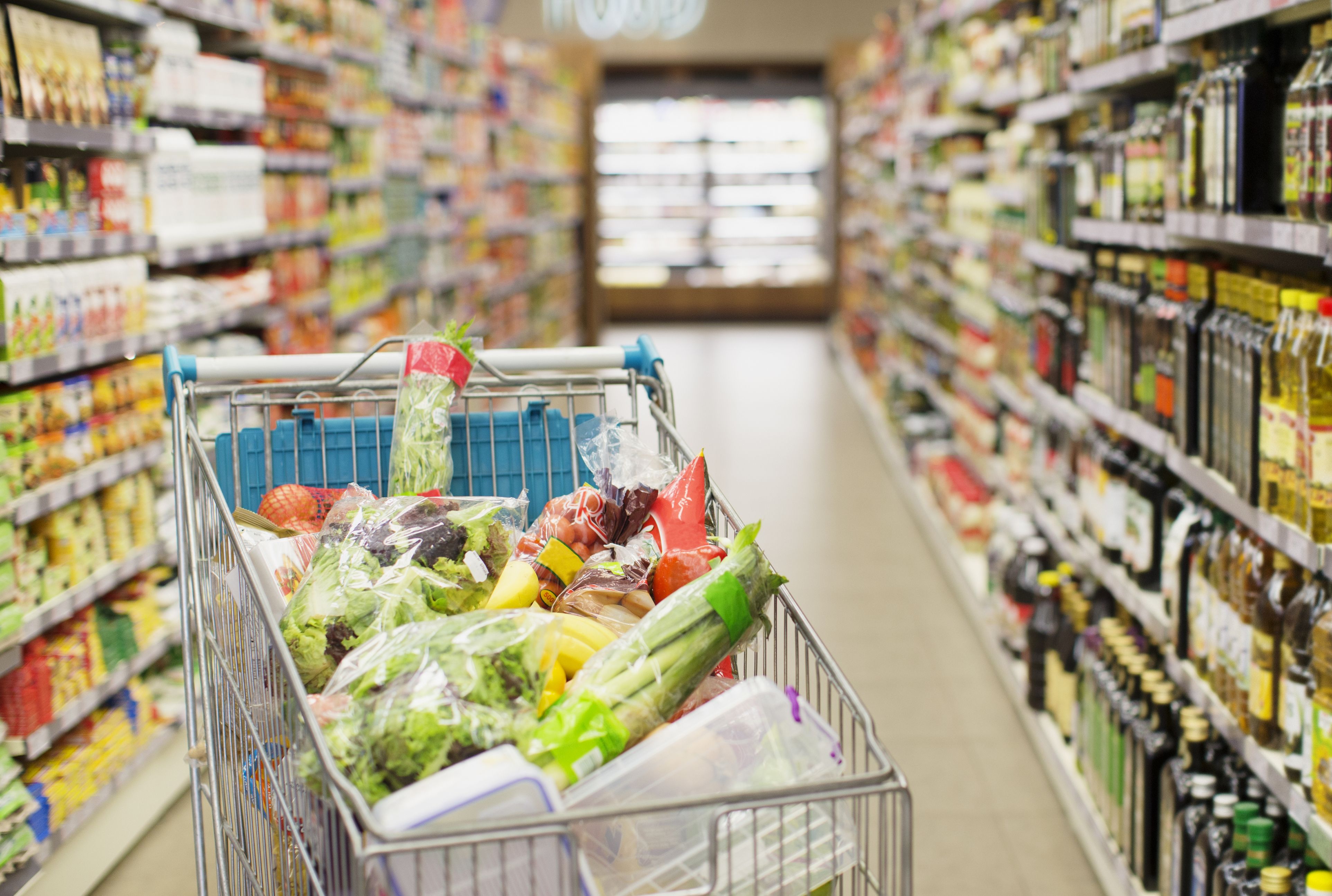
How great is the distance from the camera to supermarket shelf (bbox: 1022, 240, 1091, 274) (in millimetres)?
3771

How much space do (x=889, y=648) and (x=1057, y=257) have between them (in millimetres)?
1550

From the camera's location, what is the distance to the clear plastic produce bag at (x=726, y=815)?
1.26 m

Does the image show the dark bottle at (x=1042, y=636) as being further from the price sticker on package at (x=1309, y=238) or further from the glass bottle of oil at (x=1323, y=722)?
the price sticker on package at (x=1309, y=238)

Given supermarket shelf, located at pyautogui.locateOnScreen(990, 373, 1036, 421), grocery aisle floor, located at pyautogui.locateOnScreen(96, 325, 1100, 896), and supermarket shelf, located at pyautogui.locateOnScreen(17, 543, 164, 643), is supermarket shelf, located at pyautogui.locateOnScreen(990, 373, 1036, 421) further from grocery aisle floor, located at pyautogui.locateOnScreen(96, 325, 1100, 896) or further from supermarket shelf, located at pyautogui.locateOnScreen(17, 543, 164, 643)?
supermarket shelf, located at pyautogui.locateOnScreen(17, 543, 164, 643)

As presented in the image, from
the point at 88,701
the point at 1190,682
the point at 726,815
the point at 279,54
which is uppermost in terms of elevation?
the point at 279,54

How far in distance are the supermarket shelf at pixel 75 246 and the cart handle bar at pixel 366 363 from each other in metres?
1.08

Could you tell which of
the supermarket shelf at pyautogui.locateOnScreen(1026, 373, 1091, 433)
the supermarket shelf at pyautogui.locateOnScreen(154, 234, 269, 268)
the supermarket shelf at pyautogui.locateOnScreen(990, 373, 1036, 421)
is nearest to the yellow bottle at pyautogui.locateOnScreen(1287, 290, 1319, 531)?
the supermarket shelf at pyautogui.locateOnScreen(1026, 373, 1091, 433)

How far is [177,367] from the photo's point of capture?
77.3 inches

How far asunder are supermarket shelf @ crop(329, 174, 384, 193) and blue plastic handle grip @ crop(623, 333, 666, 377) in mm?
4050

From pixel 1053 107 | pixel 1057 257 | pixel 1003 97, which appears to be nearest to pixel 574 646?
pixel 1057 257

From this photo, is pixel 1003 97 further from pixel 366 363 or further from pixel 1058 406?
pixel 366 363

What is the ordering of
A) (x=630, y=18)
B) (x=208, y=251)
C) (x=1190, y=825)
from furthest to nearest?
(x=630, y=18) < (x=208, y=251) < (x=1190, y=825)

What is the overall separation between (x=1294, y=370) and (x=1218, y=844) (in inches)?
35.8

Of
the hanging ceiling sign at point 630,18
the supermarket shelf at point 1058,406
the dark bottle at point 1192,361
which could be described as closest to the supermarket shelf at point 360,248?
the supermarket shelf at point 1058,406
